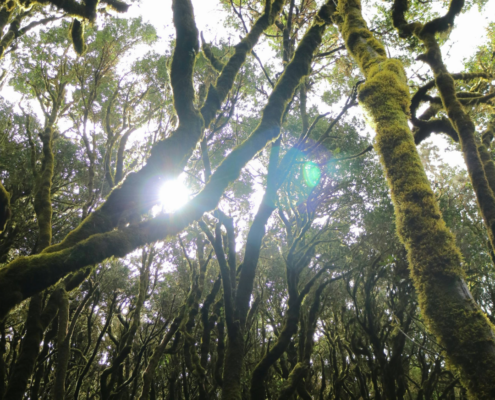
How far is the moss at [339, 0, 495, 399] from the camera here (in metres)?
1.72

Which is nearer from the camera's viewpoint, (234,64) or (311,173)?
(234,64)

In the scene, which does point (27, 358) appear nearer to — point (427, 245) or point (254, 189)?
point (427, 245)

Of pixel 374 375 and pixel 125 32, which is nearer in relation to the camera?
pixel 374 375

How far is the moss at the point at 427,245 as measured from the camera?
1.72m

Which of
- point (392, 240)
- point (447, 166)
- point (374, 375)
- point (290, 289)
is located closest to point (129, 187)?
point (290, 289)

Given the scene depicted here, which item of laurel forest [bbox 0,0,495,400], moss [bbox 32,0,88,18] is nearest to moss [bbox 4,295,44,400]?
laurel forest [bbox 0,0,495,400]

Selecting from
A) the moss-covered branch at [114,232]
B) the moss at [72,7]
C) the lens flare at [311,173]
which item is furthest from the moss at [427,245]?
the lens flare at [311,173]

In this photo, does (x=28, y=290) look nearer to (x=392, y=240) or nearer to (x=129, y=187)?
(x=129, y=187)

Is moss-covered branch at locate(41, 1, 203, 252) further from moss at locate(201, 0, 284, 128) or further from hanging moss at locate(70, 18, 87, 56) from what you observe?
hanging moss at locate(70, 18, 87, 56)

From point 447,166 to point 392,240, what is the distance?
1348cm

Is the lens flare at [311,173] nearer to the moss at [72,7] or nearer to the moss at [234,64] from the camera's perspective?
Answer: the moss at [234,64]

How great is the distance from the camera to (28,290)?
7.44 feet

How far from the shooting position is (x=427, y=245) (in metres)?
2.22

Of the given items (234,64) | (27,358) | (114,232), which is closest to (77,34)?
(234,64)
